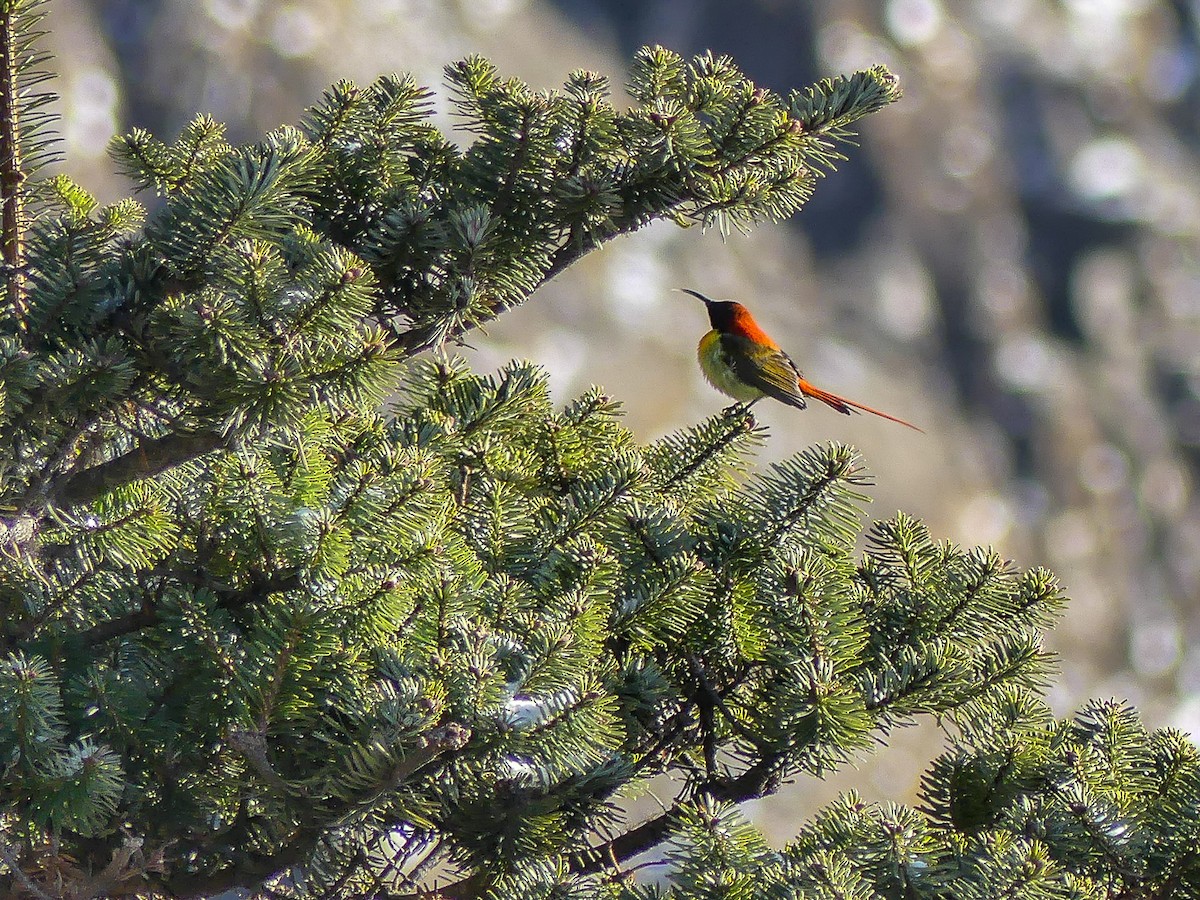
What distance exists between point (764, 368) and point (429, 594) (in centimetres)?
352

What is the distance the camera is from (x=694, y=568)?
97.0 inches

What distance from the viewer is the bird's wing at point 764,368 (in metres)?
5.37

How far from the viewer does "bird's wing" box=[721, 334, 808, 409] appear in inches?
211

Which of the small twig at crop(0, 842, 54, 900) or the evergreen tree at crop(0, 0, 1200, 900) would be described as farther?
the evergreen tree at crop(0, 0, 1200, 900)

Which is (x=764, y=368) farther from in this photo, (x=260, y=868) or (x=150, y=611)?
A: (x=260, y=868)

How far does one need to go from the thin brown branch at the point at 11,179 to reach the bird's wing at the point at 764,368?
11.9ft

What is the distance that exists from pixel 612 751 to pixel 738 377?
11.1 ft

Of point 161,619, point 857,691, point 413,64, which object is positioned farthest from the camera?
point 413,64

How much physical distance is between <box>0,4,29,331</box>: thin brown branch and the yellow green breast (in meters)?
3.75

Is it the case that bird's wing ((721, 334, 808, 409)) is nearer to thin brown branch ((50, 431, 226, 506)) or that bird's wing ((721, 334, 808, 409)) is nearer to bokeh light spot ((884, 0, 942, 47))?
thin brown branch ((50, 431, 226, 506))

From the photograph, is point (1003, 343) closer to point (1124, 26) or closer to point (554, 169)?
point (1124, 26)

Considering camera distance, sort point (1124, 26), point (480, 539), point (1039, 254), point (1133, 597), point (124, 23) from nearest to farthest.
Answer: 1. point (480, 539)
2. point (124, 23)
3. point (1133, 597)
4. point (1039, 254)
5. point (1124, 26)

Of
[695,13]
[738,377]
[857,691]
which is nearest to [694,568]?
[857,691]

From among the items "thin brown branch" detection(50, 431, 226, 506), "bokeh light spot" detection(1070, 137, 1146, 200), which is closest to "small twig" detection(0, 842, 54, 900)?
"thin brown branch" detection(50, 431, 226, 506)
